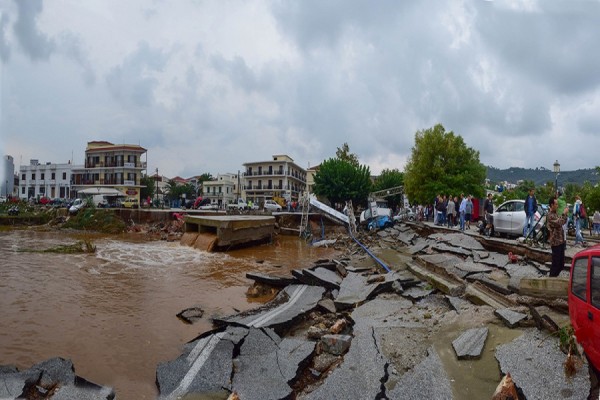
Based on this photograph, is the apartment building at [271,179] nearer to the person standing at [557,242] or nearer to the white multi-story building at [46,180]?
the white multi-story building at [46,180]

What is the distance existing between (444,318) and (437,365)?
2045 mm

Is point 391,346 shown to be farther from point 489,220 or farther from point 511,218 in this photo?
point 489,220

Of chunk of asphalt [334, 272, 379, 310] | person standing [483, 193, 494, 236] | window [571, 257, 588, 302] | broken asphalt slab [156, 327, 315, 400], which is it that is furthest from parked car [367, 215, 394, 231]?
window [571, 257, 588, 302]

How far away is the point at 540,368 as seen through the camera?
427cm

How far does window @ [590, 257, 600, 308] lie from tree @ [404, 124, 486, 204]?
30.1 m

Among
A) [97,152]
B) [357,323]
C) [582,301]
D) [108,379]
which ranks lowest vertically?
[108,379]

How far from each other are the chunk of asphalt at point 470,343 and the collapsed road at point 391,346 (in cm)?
1

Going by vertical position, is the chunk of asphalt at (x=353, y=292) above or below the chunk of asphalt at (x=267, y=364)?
above

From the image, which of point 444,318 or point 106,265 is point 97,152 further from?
point 444,318

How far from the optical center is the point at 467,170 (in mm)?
33812

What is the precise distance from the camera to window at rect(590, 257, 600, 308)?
4.01 metres

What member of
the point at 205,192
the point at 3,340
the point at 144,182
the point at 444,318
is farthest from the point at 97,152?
the point at 444,318

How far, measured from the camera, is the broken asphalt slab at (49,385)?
470 centimetres

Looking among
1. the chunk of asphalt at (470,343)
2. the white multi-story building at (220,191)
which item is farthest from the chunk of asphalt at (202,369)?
the white multi-story building at (220,191)
